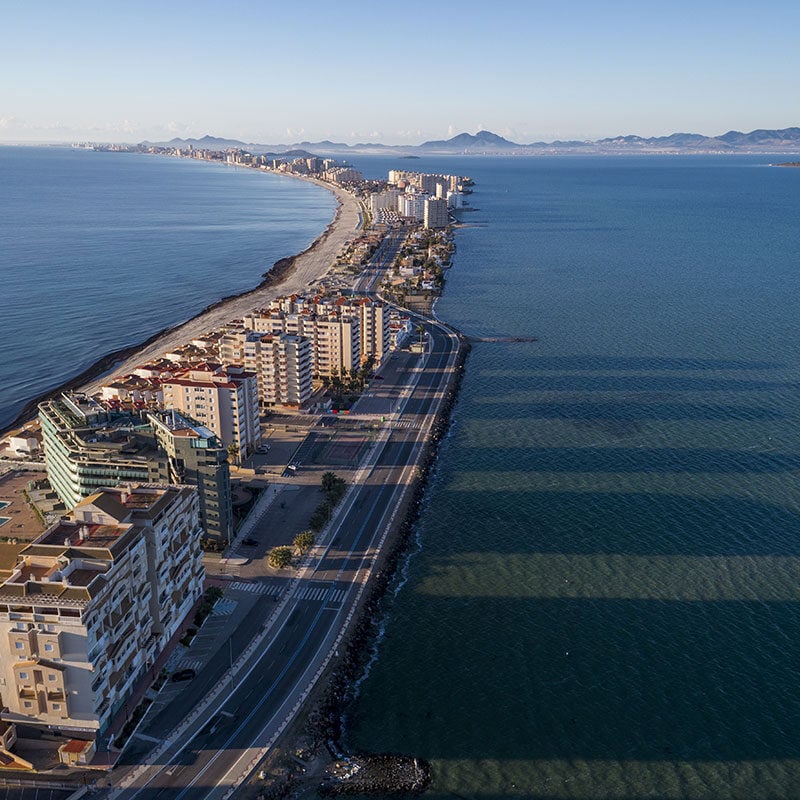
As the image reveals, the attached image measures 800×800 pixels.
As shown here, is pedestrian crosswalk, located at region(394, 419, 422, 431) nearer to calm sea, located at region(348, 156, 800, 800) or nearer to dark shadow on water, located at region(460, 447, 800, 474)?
calm sea, located at region(348, 156, 800, 800)

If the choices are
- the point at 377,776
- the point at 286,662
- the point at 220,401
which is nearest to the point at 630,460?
the point at 220,401

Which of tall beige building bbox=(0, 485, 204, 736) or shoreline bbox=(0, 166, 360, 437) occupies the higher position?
tall beige building bbox=(0, 485, 204, 736)

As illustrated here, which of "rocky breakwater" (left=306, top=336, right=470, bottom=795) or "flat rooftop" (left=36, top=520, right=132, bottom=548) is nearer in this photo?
"rocky breakwater" (left=306, top=336, right=470, bottom=795)

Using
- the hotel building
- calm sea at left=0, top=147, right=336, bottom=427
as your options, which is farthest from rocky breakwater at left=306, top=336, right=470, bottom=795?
calm sea at left=0, top=147, right=336, bottom=427

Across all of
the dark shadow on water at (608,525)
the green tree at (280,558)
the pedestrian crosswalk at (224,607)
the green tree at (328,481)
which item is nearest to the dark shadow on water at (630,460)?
the dark shadow on water at (608,525)

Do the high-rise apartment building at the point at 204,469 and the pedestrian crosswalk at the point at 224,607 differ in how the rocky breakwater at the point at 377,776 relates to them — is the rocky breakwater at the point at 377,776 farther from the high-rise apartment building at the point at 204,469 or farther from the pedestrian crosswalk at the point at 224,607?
the high-rise apartment building at the point at 204,469

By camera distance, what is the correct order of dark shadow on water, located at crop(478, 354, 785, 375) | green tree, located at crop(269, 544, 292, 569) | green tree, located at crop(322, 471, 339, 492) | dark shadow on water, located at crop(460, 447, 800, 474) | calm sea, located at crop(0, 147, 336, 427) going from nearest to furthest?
green tree, located at crop(269, 544, 292, 569)
green tree, located at crop(322, 471, 339, 492)
dark shadow on water, located at crop(460, 447, 800, 474)
dark shadow on water, located at crop(478, 354, 785, 375)
calm sea, located at crop(0, 147, 336, 427)
